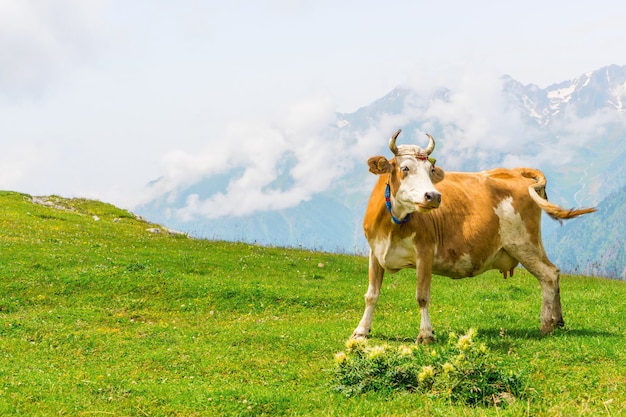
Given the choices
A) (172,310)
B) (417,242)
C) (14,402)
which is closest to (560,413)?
(417,242)

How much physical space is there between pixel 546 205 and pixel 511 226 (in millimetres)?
939

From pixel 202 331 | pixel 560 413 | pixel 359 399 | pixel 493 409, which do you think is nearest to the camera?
pixel 560 413

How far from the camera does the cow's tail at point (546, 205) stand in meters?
12.7

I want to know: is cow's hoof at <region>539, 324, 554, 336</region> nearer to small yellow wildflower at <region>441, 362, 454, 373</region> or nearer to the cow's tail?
the cow's tail

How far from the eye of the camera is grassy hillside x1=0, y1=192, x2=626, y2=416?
941cm

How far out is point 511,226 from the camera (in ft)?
44.3

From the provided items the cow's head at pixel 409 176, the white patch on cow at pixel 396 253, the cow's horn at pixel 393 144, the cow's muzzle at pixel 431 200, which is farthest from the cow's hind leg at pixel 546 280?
the cow's horn at pixel 393 144

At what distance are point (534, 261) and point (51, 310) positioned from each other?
13860 millimetres

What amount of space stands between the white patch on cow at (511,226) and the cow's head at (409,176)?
6.49 ft

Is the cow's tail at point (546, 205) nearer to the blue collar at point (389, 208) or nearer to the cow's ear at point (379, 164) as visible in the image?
the blue collar at point (389, 208)

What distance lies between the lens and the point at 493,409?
26.8 ft

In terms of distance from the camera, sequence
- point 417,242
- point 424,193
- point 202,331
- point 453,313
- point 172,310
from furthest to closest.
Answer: point 172,310 → point 453,313 → point 202,331 → point 417,242 → point 424,193

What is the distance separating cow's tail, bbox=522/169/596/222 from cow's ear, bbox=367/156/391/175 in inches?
141

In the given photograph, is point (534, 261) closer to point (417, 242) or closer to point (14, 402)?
point (417, 242)
